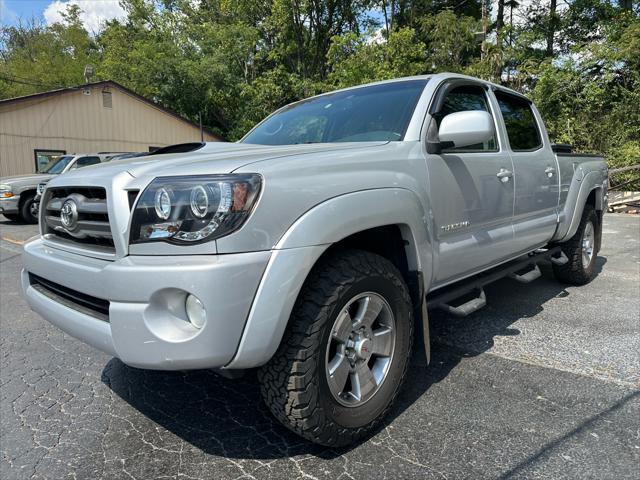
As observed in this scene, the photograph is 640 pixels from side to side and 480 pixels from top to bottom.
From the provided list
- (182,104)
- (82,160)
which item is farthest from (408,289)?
(182,104)

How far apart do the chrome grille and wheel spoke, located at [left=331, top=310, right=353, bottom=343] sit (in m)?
1.01

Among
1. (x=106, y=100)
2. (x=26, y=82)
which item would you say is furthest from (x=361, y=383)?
(x=26, y=82)

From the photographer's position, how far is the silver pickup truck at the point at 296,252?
1788 millimetres

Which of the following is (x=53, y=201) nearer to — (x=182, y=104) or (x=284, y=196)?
(x=284, y=196)

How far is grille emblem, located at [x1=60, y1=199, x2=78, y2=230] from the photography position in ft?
7.17

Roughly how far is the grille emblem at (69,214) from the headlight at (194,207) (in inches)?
20.3

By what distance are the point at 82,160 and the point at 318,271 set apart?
11.2m

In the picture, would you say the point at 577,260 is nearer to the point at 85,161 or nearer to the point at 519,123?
the point at 519,123

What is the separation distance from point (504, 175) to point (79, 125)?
21.1m

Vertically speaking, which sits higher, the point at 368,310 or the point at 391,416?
the point at 368,310

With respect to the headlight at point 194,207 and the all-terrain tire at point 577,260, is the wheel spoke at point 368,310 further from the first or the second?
the all-terrain tire at point 577,260

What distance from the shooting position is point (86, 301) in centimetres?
209

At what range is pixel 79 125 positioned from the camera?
2036cm

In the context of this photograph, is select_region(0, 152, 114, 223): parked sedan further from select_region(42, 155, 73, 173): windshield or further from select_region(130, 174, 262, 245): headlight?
select_region(130, 174, 262, 245): headlight
